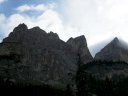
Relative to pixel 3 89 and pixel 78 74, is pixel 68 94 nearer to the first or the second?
pixel 3 89

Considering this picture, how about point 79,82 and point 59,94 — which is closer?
point 79,82

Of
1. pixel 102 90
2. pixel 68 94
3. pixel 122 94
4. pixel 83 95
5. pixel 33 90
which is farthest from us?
pixel 33 90

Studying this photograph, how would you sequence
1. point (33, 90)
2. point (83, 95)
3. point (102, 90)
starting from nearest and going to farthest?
point (83, 95)
point (102, 90)
point (33, 90)

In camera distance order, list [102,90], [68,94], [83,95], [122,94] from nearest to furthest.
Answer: [83,95]
[122,94]
[68,94]
[102,90]

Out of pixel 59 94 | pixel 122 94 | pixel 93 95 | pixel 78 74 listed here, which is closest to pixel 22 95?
→ pixel 59 94

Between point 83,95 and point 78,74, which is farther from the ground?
point 78,74

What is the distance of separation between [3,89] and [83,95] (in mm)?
114030

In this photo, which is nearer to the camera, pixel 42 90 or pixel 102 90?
pixel 102 90

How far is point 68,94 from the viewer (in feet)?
523

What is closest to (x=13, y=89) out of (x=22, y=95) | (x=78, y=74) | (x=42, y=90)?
(x=22, y=95)

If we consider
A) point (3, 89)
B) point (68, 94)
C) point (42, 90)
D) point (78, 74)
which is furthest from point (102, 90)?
point (78, 74)

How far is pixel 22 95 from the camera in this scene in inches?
6590

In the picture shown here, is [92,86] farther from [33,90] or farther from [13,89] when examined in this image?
[13,89]

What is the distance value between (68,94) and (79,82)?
104 meters
